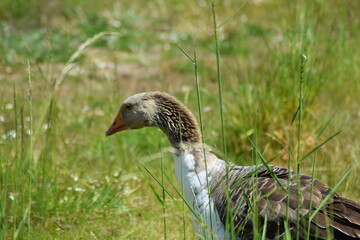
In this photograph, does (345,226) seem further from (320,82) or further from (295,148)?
(320,82)

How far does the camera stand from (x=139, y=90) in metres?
8.11

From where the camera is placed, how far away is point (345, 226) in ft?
11.7

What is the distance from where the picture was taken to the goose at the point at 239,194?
11.0ft

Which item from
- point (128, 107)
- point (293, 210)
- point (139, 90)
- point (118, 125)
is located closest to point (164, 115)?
point (128, 107)

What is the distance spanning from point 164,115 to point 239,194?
0.96 meters

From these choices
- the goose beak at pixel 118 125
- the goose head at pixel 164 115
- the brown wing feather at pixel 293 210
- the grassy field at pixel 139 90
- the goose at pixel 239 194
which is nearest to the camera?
the goose at pixel 239 194

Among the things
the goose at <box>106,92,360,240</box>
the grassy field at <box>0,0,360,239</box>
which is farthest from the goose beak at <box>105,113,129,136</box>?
the grassy field at <box>0,0,360,239</box>

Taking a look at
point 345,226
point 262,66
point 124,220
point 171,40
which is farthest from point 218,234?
point 171,40

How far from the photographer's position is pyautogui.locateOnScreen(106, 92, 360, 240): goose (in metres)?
3.35

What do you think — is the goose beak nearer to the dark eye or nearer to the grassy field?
the dark eye

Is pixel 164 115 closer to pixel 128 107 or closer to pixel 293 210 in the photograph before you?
pixel 128 107

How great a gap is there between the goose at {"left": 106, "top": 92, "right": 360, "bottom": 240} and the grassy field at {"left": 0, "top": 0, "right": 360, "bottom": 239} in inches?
7.6

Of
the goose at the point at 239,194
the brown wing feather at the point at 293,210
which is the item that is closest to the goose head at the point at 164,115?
the goose at the point at 239,194

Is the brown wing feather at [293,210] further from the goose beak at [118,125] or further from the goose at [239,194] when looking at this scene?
the goose beak at [118,125]
